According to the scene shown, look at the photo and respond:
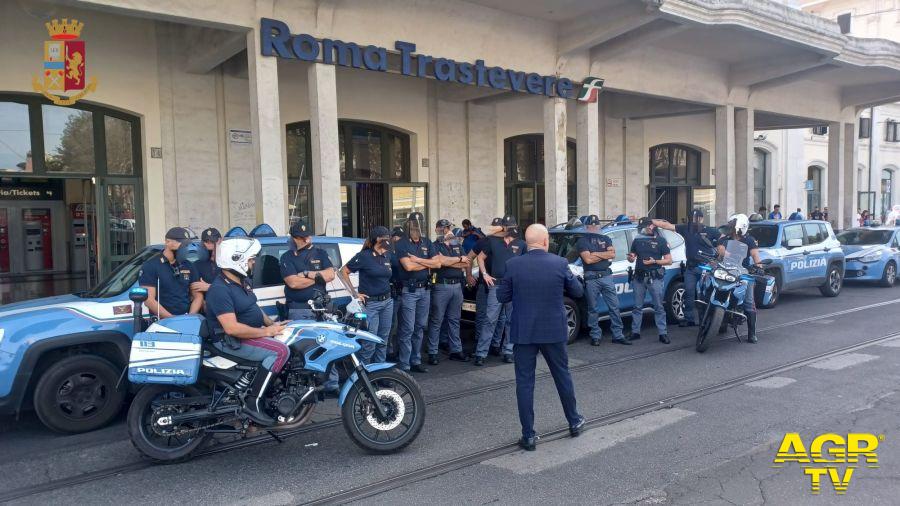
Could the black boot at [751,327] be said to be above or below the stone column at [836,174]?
below

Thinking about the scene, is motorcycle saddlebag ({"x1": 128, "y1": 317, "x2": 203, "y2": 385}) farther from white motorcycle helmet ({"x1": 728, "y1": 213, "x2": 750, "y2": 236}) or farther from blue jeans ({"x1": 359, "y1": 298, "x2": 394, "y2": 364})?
white motorcycle helmet ({"x1": 728, "y1": 213, "x2": 750, "y2": 236})

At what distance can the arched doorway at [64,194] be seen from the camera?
11.1 m

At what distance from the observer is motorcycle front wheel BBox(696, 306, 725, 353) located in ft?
28.5

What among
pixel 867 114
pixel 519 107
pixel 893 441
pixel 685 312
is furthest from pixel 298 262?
pixel 867 114

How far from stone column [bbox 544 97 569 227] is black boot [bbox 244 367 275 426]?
1029 centimetres

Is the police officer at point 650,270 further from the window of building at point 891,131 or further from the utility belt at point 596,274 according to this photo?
the window of building at point 891,131

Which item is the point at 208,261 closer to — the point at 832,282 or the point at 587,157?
the point at 587,157

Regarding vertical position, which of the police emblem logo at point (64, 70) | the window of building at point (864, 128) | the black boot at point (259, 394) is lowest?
the black boot at point (259, 394)

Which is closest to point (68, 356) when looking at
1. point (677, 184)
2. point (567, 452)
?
point (567, 452)

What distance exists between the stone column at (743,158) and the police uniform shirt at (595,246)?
11.8 metres

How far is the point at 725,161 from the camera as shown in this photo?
18656 millimetres

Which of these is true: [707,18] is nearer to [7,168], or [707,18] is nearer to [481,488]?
[481,488]

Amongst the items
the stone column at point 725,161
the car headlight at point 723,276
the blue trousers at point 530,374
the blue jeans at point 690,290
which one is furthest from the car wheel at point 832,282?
the blue trousers at point 530,374

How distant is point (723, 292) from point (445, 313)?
382 centimetres
